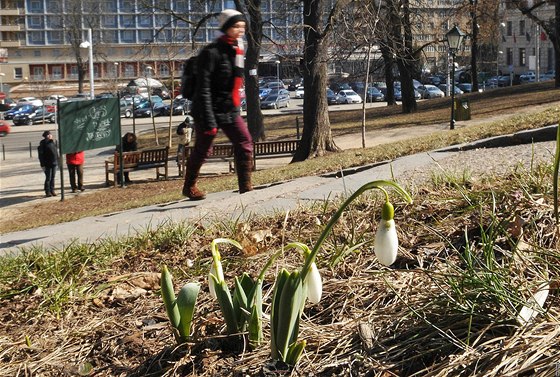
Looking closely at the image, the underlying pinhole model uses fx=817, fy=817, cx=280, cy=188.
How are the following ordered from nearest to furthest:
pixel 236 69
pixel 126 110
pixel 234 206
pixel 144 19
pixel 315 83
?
pixel 236 69 < pixel 234 206 < pixel 315 83 < pixel 144 19 < pixel 126 110

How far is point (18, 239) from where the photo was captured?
9312 mm

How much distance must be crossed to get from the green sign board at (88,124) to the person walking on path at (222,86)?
14.9m

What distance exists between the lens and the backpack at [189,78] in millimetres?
6629

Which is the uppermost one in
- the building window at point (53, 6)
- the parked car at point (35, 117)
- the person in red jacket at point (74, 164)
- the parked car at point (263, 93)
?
the building window at point (53, 6)

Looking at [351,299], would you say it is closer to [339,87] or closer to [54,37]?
[339,87]

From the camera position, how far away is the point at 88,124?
2217cm

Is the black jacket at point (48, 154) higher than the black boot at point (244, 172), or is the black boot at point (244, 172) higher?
the black boot at point (244, 172)

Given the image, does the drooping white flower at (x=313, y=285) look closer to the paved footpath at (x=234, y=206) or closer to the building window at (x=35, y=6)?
the paved footpath at (x=234, y=206)

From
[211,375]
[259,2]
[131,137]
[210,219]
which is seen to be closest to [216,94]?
[210,219]

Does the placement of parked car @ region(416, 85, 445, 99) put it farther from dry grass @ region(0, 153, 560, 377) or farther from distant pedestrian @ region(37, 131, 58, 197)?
dry grass @ region(0, 153, 560, 377)

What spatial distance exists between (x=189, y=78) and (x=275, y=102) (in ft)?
193

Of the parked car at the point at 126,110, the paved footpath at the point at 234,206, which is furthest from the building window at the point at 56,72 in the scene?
the paved footpath at the point at 234,206

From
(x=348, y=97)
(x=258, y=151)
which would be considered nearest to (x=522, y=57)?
(x=348, y=97)

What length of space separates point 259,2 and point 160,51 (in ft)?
66.9
